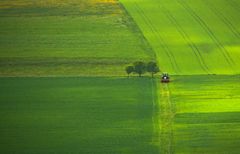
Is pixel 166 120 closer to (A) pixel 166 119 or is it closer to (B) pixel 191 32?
(A) pixel 166 119

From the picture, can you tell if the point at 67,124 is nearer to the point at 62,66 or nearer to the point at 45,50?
the point at 62,66

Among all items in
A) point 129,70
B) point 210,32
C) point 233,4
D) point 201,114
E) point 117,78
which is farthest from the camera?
point 233,4

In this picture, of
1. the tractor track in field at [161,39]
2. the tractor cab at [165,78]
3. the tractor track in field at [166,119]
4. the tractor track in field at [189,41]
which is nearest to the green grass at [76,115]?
the tractor track in field at [166,119]

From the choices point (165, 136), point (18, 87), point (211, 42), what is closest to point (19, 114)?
point (18, 87)

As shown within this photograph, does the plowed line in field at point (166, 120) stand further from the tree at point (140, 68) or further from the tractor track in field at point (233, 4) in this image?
the tractor track in field at point (233, 4)

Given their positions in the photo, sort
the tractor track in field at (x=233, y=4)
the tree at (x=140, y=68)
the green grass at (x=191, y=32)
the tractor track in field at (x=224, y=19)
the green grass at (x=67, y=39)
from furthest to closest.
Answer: the tractor track in field at (x=233, y=4), the tractor track in field at (x=224, y=19), the green grass at (x=191, y=32), the green grass at (x=67, y=39), the tree at (x=140, y=68)

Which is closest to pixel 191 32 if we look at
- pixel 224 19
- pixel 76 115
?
pixel 224 19

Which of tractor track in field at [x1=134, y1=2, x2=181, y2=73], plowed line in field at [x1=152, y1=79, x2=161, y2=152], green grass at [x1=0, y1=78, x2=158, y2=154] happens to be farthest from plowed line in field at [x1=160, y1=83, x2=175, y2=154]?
tractor track in field at [x1=134, y1=2, x2=181, y2=73]
